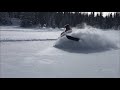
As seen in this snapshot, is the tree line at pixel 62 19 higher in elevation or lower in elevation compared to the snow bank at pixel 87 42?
lower

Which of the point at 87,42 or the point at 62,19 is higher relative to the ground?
the point at 87,42

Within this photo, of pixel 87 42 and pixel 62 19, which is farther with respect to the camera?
pixel 62 19

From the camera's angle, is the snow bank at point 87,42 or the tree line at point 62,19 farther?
the tree line at point 62,19

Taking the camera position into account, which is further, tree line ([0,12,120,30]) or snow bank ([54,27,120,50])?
tree line ([0,12,120,30])

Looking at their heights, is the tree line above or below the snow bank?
below
